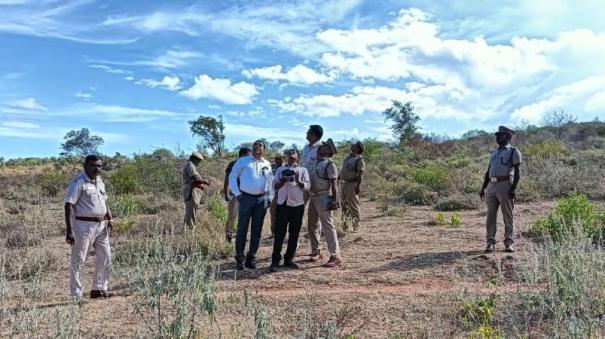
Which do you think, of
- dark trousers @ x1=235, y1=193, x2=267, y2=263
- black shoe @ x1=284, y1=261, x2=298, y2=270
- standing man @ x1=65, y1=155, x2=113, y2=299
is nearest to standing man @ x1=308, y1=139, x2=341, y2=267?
black shoe @ x1=284, y1=261, x2=298, y2=270

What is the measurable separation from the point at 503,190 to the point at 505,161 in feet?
1.35

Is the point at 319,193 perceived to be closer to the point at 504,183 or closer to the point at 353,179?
the point at 353,179

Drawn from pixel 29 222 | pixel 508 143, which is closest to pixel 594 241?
pixel 508 143

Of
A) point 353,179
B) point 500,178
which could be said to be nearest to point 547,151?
point 353,179

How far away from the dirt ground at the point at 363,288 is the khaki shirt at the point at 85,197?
999mm

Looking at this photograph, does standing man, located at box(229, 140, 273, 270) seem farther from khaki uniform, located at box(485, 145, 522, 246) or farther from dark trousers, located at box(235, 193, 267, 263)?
khaki uniform, located at box(485, 145, 522, 246)

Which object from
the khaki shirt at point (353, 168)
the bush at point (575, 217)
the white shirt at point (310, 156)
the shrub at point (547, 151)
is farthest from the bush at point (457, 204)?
the shrub at point (547, 151)

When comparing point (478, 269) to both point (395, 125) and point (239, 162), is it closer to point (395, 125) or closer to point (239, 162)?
point (239, 162)

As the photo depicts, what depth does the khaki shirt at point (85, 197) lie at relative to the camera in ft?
20.4

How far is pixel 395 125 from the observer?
116 feet

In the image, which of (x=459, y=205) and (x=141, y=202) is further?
(x=141, y=202)

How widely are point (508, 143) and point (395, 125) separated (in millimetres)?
27670

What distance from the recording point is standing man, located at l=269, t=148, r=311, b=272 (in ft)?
24.7

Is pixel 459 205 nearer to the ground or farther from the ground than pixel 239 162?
nearer to the ground
